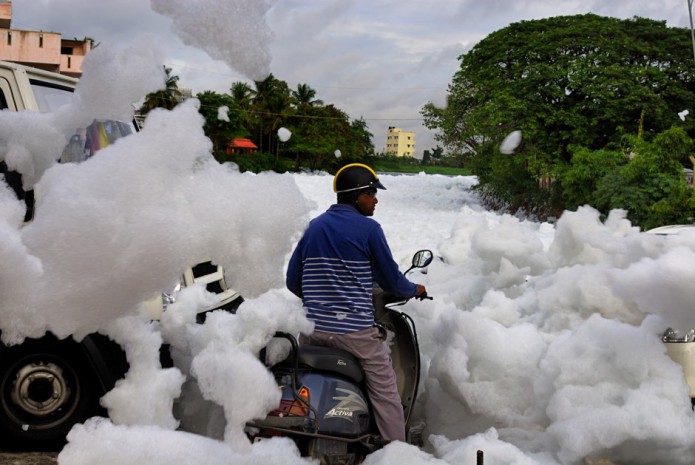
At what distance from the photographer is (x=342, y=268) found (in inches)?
171

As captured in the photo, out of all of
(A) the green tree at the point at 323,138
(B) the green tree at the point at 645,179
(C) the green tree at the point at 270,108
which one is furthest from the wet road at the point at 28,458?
(C) the green tree at the point at 270,108

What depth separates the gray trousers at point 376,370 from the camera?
4.34m

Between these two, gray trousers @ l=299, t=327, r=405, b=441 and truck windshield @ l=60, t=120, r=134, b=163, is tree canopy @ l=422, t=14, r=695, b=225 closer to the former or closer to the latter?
truck windshield @ l=60, t=120, r=134, b=163

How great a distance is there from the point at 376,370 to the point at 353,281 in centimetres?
48

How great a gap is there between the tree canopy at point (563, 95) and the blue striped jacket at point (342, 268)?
2449cm

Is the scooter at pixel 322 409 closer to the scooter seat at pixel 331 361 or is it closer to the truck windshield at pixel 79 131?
Answer: the scooter seat at pixel 331 361

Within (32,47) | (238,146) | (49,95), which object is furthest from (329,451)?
(238,146)

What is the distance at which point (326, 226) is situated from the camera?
14.4 ft

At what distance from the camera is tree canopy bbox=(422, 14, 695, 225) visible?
30.7m

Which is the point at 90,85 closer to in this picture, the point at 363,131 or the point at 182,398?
the point at 182,398

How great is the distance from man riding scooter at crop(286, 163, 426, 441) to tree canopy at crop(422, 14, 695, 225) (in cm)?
2441

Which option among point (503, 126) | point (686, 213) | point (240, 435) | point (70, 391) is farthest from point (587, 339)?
point (503, 126)

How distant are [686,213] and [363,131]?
5031 cm

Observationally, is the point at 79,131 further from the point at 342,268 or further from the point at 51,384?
the point at 342,268
